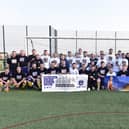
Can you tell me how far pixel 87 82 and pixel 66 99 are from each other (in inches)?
93.4

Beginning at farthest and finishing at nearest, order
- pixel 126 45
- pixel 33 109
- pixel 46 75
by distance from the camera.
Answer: pixel 126 45 < pixel 46 75 < pixel 33 109

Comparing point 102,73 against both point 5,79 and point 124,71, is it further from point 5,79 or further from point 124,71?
point 5,79

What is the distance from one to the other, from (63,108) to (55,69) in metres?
4.28

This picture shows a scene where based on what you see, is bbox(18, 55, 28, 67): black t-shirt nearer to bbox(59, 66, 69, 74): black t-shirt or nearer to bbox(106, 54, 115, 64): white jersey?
bbox(59, 66, 69, 74): black t-shirt

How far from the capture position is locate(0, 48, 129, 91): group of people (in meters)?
12.6

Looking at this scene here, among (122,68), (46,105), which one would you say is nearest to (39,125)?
(46,105)

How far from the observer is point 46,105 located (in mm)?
9000

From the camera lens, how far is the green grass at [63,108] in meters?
6.86

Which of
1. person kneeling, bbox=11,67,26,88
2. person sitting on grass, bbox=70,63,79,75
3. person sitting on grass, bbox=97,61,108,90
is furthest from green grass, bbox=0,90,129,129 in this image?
person sitting on grass, bbox=70,63,79,75

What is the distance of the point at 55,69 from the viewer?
12742 millimetres

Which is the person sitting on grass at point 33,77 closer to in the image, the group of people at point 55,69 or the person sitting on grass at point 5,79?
the group of people at point 55,69

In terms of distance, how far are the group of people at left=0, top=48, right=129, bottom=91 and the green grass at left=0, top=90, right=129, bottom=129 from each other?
0.81 metres

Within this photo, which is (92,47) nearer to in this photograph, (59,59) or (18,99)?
(59,59)

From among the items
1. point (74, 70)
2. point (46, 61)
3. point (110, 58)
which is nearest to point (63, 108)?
point (74, 70)
